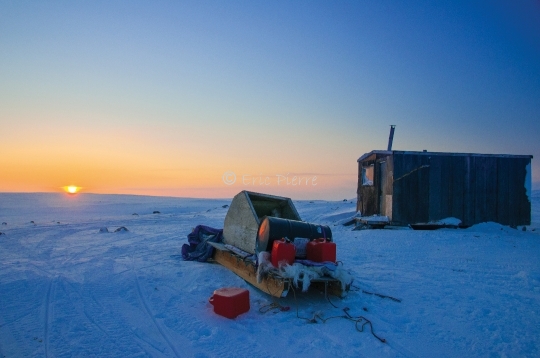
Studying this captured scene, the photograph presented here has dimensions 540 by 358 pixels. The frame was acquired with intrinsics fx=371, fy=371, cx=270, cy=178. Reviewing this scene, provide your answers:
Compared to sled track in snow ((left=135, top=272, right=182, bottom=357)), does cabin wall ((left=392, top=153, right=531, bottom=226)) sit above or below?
above

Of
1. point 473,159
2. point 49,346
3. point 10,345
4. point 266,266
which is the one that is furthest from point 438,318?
point 473,159

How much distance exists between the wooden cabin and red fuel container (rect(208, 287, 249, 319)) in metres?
10.8

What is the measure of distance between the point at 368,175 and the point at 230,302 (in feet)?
42.8

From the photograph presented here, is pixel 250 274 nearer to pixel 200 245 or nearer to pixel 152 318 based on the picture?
pixel 152 318

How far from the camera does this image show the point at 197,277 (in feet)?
25.5

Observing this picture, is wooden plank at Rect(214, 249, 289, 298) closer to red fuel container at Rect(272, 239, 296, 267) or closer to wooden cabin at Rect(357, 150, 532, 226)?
red fuel container at Rect(272, 239, 296, 267)

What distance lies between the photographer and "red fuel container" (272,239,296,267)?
6.25m

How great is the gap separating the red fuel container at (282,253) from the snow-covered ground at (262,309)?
0.66 metres

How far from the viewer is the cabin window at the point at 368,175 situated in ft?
54.9

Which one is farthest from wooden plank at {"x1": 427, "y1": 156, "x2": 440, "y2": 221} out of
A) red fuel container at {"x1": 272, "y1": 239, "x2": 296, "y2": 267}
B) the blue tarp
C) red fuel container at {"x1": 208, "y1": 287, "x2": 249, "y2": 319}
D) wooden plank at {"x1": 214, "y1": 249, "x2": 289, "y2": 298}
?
red fuel container at {"x1": 208, "y1": 287, "x2": 249, "y2": 319}

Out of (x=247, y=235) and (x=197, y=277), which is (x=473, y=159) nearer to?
(x=247, y=235)

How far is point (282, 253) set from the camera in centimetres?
626

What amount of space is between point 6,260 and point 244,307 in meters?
7.63

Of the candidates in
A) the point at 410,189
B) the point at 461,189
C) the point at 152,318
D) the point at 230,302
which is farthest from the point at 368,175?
the point at 152,318
